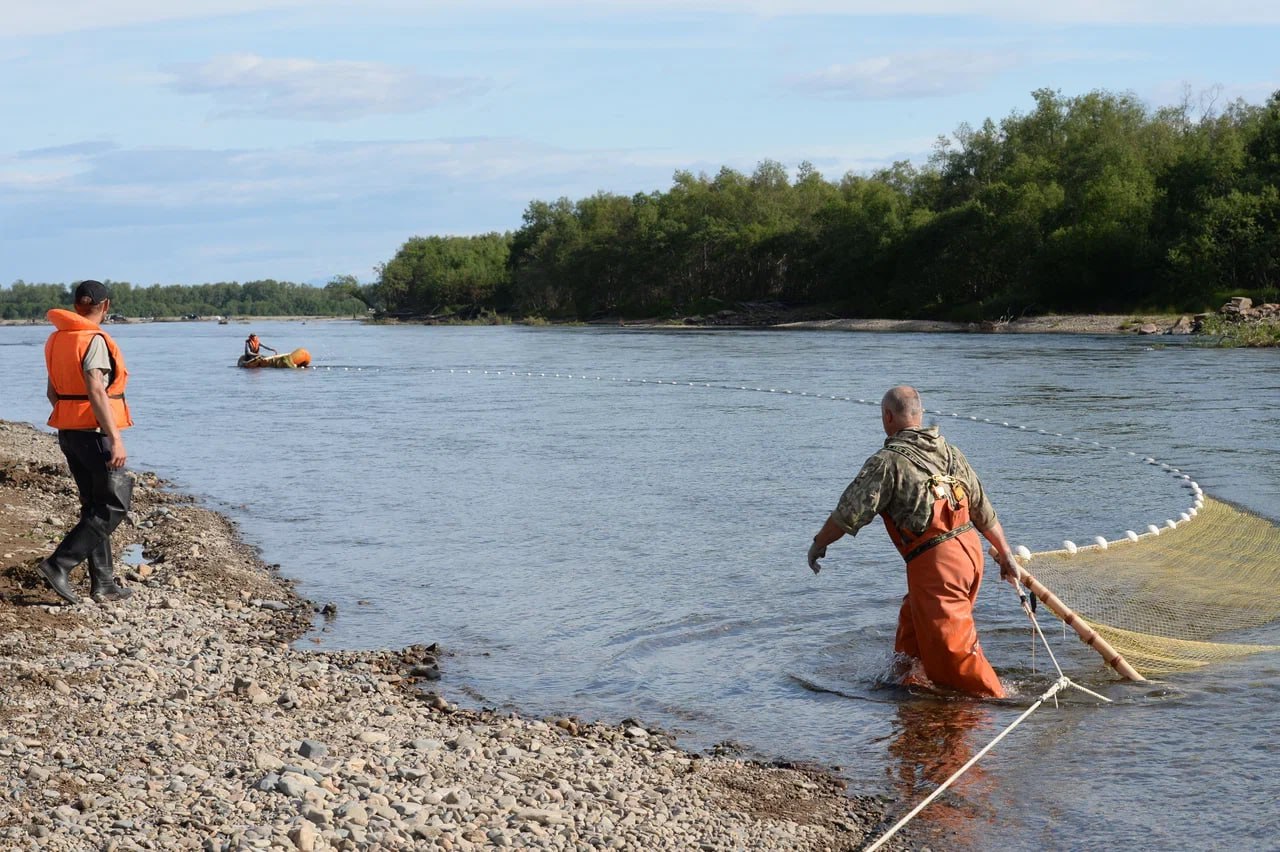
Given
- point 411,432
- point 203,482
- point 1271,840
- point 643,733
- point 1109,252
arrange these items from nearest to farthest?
point 1271,840 → point 643,733 → point 203,482 → point 411,432 → point 1109,252

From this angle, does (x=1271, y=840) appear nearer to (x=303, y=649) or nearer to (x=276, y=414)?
(x=303, y=649)

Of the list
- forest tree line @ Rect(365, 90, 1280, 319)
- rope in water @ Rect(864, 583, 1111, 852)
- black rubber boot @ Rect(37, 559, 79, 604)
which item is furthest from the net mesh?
forest tree line @ Rect(365, 90, 1280, 319)

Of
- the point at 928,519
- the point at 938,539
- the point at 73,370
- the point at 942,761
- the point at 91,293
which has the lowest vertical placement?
the point at 942,761

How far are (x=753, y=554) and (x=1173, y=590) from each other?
4.45m

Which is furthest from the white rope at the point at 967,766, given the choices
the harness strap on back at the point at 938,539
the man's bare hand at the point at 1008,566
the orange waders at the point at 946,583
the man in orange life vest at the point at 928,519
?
the harness strap on back at the point at 938,539

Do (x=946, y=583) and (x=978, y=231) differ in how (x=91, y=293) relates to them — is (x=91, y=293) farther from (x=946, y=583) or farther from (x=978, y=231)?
(x=978, y=231)

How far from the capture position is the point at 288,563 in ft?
45.6

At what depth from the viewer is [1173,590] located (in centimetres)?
1198

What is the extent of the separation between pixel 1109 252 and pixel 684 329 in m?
34.6

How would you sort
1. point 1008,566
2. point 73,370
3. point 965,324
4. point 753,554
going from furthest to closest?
point 965,324 → point 753,554 → point 73,370 → point 1008,566

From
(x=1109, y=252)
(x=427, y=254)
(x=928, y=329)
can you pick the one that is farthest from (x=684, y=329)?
(x=427, y=254)

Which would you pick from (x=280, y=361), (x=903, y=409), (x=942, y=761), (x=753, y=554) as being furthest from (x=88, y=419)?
(x=280, y=361)

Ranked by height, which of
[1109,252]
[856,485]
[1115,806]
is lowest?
[1115,806]

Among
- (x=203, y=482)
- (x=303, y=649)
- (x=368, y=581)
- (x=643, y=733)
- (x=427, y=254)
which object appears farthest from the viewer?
(x=427, y=254)
